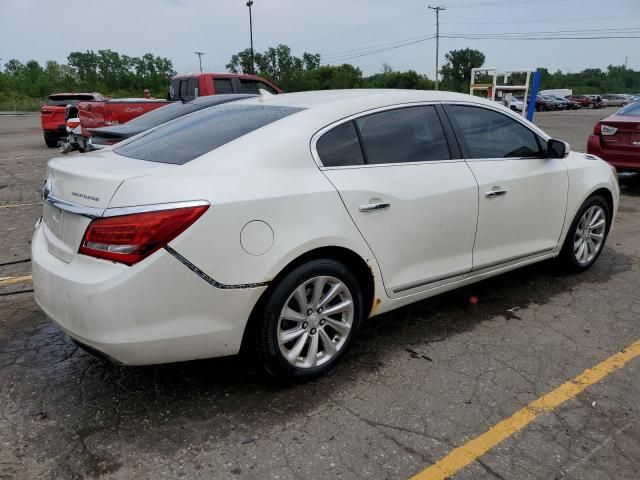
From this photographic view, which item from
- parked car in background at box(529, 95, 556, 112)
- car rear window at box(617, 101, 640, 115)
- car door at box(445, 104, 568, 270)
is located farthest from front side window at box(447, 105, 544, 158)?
parked car in background at box(529, 95, 556, 112)

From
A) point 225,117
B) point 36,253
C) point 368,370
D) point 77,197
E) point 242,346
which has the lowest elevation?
point 368,370

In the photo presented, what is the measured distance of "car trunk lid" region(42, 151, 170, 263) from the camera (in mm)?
2586

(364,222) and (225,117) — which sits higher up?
(225,117)

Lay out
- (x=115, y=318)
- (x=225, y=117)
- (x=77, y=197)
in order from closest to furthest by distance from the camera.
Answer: (x=115, y=318) < (x=77, y=197) < (x=225, y=117)

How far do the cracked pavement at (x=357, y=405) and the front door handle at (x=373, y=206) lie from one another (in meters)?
0.94

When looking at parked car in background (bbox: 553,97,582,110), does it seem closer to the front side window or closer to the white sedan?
the front side window

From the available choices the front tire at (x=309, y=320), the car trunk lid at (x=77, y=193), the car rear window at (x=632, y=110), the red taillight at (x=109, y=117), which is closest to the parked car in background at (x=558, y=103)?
the car rear window at (x=632, y=110)

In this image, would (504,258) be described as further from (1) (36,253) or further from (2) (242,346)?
(1) (36,253)

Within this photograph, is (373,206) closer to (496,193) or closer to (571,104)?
(496,193)

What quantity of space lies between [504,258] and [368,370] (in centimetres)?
142

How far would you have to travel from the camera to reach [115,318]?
2453 millimetres

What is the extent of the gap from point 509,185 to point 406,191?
3.31 ft

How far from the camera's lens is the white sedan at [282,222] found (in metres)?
2.49

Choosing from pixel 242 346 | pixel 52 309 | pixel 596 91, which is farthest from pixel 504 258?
pixel 596 91
